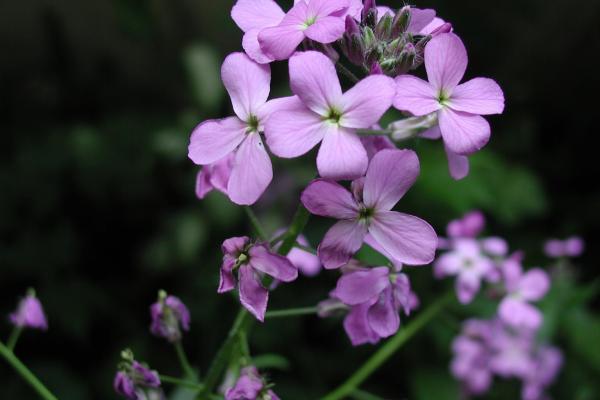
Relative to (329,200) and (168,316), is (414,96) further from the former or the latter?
(168,316)

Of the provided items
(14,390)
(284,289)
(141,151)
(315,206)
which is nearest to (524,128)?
(284,289)

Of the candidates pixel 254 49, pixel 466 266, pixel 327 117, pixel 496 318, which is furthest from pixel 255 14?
pixel 496 318

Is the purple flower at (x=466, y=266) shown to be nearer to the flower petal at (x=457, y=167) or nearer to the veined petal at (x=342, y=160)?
the flower petal at (x=457, y=167)

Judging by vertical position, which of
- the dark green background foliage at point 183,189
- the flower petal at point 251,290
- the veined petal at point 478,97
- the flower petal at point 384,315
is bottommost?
the dark green background foliage at point 183,189

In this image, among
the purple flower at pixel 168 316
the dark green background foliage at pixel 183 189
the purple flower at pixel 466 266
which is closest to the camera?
the purple flower at pixel 168 316

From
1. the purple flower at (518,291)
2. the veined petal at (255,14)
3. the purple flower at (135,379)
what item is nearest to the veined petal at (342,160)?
the veined petal at (255,14)

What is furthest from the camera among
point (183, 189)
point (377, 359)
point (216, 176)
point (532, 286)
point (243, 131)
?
point (183, 189)

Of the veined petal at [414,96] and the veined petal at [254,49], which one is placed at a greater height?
the veined petal at [254,49]

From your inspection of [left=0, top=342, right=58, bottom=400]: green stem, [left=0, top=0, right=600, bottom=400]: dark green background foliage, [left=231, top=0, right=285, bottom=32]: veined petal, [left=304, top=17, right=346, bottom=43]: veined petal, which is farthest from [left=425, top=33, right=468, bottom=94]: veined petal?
[left=0, top=0, right=600, bottom=400]: dark green background foliage
